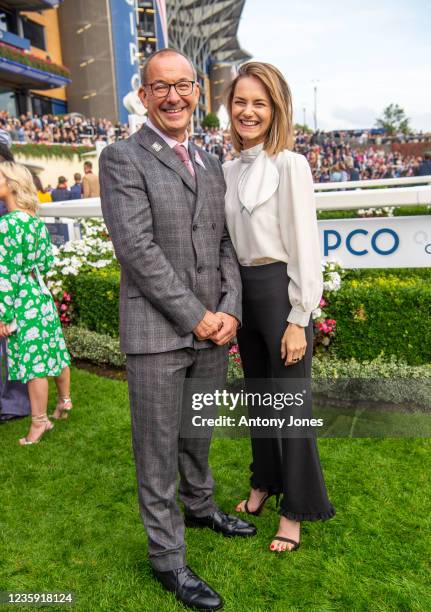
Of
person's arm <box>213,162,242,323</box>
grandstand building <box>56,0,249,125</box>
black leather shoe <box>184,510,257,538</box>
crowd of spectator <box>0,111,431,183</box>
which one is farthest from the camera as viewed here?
grandstand building <box>56,0,249,125</box>

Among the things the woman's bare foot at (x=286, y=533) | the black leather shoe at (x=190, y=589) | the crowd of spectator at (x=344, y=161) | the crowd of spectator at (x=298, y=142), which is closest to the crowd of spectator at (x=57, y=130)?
the crowd of spectator at (x=298, y=142)

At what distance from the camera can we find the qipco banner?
3.89 meters

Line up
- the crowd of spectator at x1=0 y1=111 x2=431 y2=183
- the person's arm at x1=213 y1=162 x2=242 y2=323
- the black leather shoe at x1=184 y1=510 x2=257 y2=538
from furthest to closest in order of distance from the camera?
the crowd of spectator at x1=0 y1=111 x2=431 y2=183, the black leather shoe at x1=184 y1=510 x2=257 y2=538, the person's arm at x1=213 y1=162 x2=242 y2=323

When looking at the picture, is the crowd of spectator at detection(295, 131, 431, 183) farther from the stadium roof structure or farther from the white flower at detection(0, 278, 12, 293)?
the stadium roof structure

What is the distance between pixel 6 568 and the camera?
8.44 ft

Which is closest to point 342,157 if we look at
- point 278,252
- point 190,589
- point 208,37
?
point 278,252

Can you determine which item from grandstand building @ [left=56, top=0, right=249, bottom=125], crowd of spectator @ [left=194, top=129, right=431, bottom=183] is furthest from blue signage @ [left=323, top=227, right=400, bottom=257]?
grandstand building @ [left=56, top=0, right=249, bottom=125]

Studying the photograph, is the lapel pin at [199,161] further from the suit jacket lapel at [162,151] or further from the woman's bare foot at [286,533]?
the woman's bare foot at [286,533]

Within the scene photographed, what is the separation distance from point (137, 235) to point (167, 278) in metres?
0.20

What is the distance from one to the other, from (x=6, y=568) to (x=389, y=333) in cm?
300

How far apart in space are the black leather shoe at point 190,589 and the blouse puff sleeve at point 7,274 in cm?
208

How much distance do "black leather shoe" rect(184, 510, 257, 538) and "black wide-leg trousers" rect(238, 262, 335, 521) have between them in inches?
10.3

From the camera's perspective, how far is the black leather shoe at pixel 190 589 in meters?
2.25

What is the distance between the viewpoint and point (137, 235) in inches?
80.8
